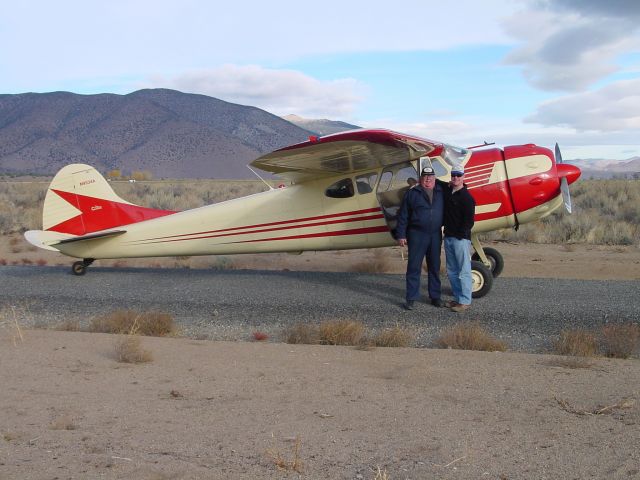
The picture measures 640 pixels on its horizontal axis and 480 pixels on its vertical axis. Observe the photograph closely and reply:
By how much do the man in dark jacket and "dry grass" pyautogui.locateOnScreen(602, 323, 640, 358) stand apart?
75.8 inches

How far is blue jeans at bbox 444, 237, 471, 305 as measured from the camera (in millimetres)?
8930

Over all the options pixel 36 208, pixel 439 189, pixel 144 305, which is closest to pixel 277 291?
pixel 144 305

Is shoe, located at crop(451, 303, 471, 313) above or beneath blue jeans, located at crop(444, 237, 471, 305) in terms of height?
beneath

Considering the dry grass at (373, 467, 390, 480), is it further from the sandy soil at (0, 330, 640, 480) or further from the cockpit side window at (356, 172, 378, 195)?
the cockpit side window at (356, 172, 378, 195)

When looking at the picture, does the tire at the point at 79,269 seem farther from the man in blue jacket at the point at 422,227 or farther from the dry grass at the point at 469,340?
the dry grass at the point at 469,340

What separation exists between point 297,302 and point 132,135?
117380 millimetres

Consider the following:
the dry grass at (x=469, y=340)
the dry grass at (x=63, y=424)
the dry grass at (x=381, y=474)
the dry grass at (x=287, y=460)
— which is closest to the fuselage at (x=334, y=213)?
the dry grass at (x=469, y=340)

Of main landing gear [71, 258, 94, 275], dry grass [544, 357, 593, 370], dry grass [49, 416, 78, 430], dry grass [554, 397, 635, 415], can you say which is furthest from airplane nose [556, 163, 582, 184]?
main landing gear [71, 258, 94, 275]

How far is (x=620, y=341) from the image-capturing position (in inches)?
275

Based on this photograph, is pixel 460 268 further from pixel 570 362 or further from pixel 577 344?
pixel 570 362

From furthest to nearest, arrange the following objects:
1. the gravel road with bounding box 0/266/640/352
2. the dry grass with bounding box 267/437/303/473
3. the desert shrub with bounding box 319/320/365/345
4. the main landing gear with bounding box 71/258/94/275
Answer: the main landing gear with bounding box 71/258/94/275 < the gravel road with bounding box 0/266/640/352 < the desert shrub with bounding box 319/320/365/345 < the dry grass with bounding box 267/437/303/473

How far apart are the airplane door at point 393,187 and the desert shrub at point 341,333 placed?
2.64 metres

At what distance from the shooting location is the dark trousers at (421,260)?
911 centimetres

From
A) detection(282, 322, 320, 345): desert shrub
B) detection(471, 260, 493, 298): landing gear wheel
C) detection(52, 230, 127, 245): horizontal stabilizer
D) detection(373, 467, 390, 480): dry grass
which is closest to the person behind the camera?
detection(373, 467, 390, 480): dry grass
